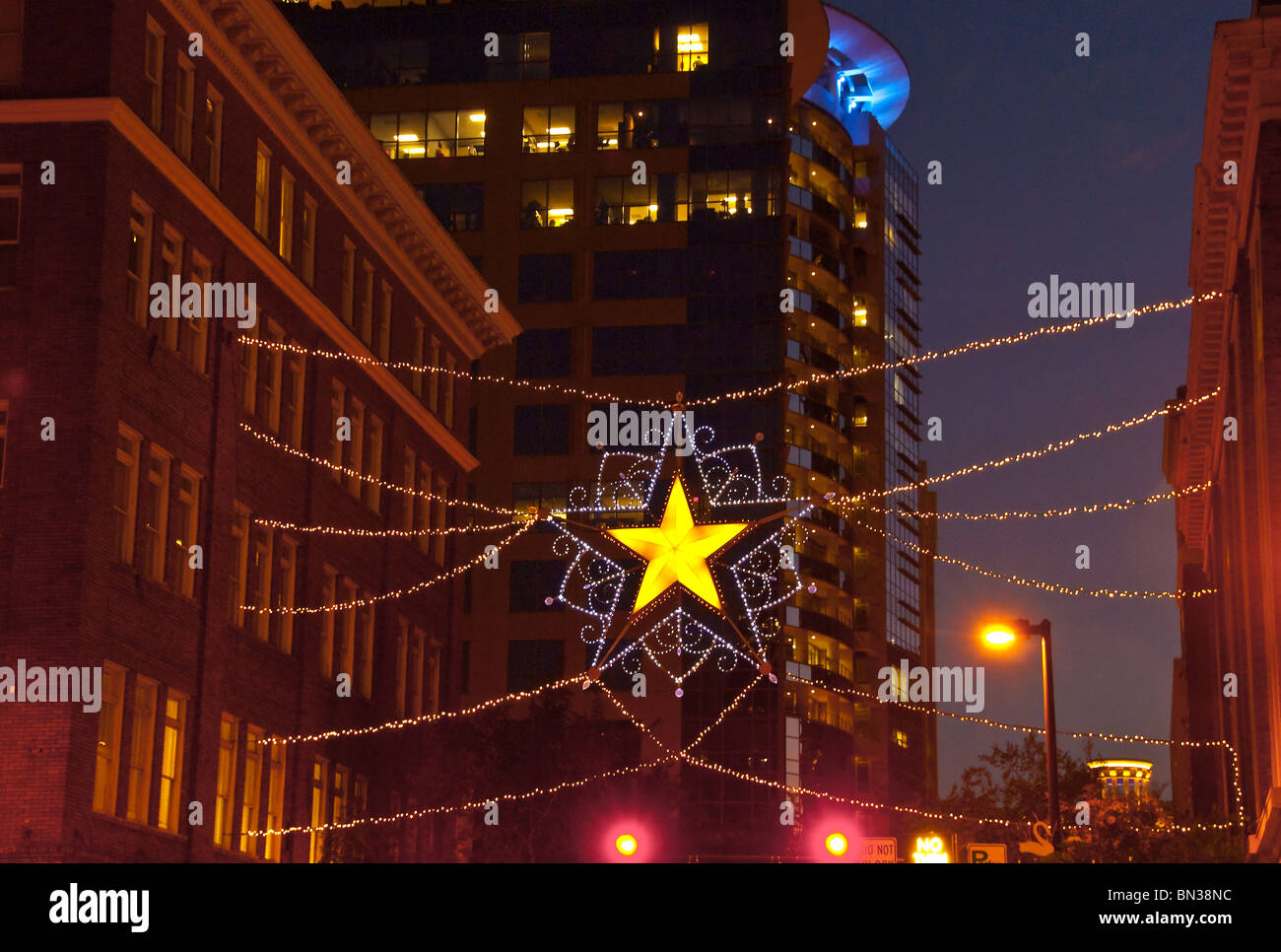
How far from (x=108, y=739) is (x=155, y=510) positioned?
496 cm

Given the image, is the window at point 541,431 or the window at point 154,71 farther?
the window at point 541,431

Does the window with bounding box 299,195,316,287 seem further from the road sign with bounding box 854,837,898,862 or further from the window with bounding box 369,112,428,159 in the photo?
the window with bounding box 369,112,428,159

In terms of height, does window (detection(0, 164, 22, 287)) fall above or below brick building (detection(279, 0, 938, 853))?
below

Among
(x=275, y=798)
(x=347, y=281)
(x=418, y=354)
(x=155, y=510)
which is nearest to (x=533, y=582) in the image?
(x=418, y=354)

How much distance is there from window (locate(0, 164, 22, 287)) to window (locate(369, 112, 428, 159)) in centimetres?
6268

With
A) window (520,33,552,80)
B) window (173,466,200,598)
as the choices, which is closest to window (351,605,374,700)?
window (173,466,200,598)

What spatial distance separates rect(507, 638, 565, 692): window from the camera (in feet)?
293

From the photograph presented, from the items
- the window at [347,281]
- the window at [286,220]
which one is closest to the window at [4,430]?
the window at [286,220]

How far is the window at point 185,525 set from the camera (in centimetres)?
3844

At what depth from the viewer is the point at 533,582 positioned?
298 ft

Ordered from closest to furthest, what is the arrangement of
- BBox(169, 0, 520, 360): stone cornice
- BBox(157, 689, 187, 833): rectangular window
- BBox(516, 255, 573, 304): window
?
BBox(157, 689, 187, 833): rectangular window, BBox(169, 0, 520, 360): stone cornice, BBox(516, 255, 573, 304): window

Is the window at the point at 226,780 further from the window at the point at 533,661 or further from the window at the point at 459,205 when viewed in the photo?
the window at the point at 459,205

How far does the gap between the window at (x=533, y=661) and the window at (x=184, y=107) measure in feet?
172
